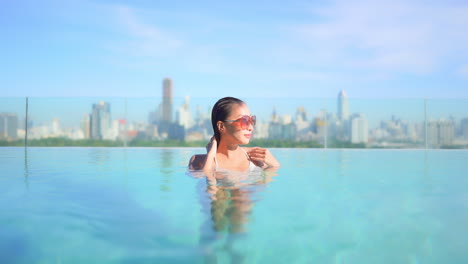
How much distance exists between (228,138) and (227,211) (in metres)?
1.56

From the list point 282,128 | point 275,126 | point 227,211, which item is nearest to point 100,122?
point 275,126

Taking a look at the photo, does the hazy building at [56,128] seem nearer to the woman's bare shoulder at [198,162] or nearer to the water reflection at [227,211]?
the woman's bare shoulder at [198,162]

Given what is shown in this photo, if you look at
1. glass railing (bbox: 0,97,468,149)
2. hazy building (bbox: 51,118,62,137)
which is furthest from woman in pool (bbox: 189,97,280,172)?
hazy building (bbox: 51,118,62,137)

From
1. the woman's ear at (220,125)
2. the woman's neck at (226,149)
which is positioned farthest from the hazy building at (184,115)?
the woman's ear at (220,125)

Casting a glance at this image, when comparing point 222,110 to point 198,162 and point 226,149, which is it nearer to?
point 226,149

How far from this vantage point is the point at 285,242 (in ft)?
5.26

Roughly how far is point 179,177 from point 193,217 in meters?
1.68

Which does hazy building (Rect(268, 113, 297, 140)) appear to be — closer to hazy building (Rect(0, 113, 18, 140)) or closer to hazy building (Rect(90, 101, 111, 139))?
hazy building (Rect(90, 101, 111, 139))

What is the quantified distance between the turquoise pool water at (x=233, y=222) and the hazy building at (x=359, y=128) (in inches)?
343

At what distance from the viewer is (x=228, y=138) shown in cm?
354

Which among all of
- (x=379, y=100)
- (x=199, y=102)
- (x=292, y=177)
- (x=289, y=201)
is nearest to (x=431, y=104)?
(x=379, y=100)

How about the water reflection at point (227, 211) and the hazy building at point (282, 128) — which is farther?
the hazy building at point (282, 128)

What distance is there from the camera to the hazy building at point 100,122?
12.0 metres

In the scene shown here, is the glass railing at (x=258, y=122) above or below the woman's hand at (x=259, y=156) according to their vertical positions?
above
